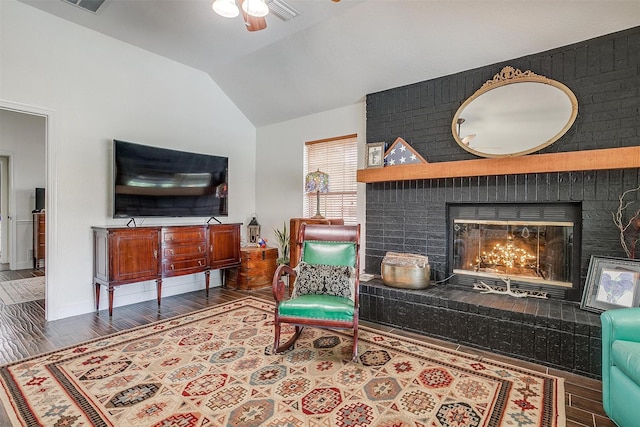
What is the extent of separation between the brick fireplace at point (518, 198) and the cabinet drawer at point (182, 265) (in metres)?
2.21

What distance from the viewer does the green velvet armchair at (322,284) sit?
2.52 m

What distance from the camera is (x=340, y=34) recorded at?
3.45m

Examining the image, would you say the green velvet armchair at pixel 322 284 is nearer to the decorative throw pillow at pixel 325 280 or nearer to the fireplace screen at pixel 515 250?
the decorative throw pillow at pixel 325 280

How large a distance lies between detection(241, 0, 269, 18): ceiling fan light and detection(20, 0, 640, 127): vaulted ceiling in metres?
1.18

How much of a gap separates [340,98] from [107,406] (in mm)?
3917

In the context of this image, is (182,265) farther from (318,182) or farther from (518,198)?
(518,198)

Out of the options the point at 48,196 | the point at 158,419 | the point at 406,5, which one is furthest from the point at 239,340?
the point at 406,5

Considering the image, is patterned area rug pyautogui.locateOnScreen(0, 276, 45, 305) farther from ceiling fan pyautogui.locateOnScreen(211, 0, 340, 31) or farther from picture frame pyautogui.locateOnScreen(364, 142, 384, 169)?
picture frame pyautogui.locateOnScreen(364, 142, 384, 169)

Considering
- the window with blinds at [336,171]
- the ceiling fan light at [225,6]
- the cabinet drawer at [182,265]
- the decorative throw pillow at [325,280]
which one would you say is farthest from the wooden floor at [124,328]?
the ceiling fan light at [225,6]

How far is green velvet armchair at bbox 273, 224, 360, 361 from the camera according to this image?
2.52 metres

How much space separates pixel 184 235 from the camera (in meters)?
4.07

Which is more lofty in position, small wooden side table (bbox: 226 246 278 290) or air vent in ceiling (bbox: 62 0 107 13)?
air vent in ceiling (bbox: 62 0 107 13)

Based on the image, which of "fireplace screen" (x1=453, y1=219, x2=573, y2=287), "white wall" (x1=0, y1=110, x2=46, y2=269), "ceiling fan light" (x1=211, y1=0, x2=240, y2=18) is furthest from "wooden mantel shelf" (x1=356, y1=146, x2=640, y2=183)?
"white wall" (x1=0, y1=110, x2=46, y2=269)

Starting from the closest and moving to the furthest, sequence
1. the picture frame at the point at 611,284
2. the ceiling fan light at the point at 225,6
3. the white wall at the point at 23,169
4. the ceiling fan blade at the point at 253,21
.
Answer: the ceiling fan light at the point at 225,6 → the ceiling fan blade at the point at 253,21 → the picture frame at the point at 611,284 → the white wall at the point at 23,169
